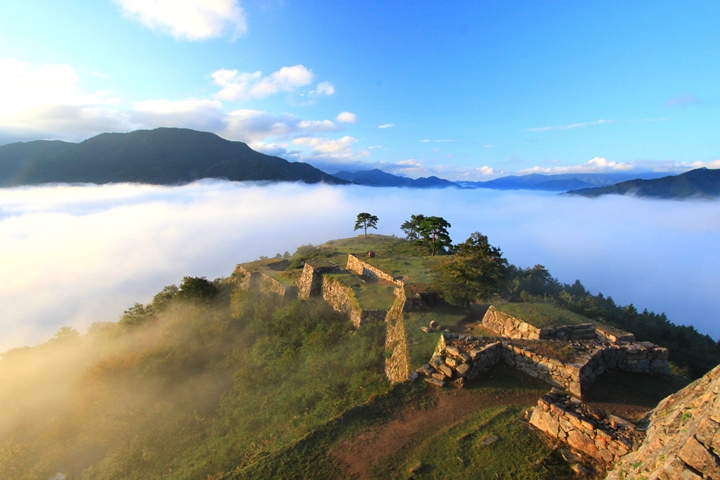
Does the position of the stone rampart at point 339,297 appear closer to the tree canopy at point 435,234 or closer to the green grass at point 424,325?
the green grass at point 424,325

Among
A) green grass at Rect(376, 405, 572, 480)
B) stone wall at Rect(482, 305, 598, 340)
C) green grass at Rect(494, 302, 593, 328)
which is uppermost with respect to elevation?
green grass at Rect(494, 302, 593, 328)

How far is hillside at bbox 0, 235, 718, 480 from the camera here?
782cm

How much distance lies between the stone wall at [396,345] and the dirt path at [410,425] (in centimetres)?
178

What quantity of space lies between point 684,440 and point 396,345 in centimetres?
1068

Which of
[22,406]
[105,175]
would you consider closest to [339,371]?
[22,406]

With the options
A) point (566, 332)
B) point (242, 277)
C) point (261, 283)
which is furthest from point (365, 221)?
point (566, 332)

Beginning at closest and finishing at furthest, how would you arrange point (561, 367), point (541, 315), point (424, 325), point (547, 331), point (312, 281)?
point (561, 367)
point (547, 331)
point (541, 315)
point (424, 325)
point (312, 281)

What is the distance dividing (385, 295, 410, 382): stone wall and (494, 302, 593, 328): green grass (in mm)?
4651

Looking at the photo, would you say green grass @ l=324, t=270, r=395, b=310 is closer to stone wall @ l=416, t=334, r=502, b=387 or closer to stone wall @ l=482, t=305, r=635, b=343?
stone wall @ l=482, t=305, r=635, b=343

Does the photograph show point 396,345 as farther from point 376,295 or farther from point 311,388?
point 376,295

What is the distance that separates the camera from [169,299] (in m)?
30.2

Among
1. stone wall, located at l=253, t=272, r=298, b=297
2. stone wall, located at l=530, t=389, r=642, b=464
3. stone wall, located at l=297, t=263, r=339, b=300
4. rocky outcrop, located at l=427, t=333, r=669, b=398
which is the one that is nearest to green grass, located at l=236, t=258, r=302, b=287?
stone wall, located at l=253, t=272, r=298, b=297

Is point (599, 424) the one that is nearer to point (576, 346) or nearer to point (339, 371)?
point (576, 346)

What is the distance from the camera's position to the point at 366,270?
1006 inches
